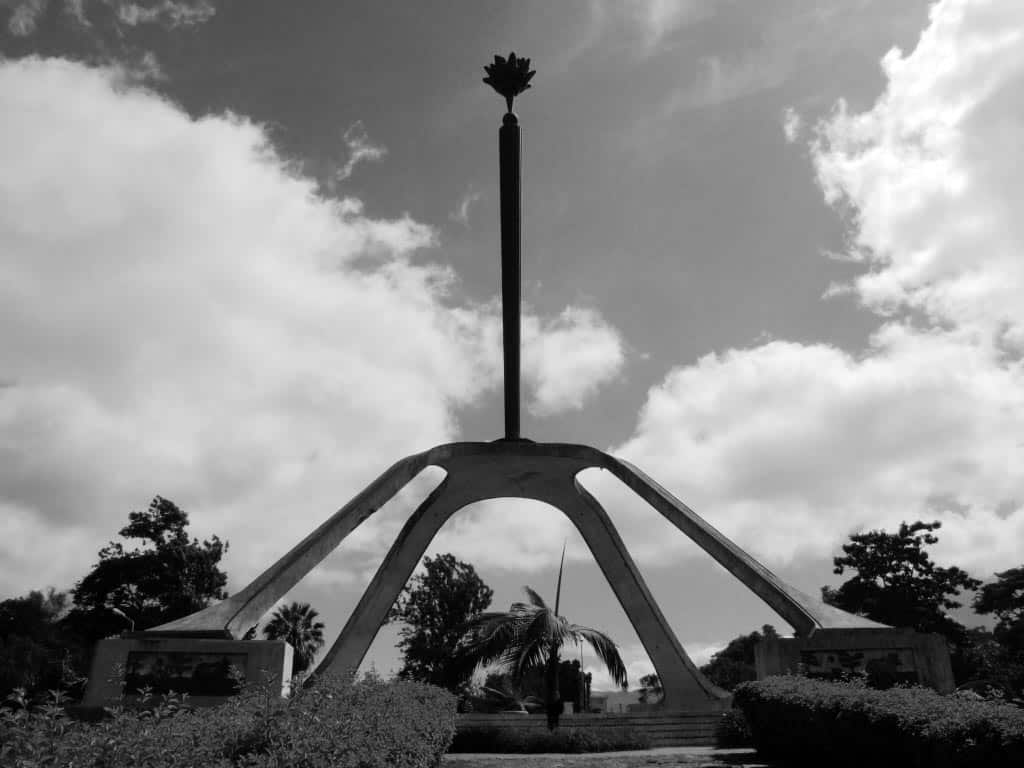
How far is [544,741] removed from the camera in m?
13.4

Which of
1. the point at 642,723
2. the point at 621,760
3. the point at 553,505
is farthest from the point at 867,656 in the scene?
the point at 553,505

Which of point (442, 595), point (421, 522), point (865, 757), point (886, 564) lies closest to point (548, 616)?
point (421, 522)

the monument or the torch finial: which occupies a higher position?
the torch finial

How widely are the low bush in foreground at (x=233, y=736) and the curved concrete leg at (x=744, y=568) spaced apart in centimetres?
1046

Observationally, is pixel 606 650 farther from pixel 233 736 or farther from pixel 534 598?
pixel 233 736

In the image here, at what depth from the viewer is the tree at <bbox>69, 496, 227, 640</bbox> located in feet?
117

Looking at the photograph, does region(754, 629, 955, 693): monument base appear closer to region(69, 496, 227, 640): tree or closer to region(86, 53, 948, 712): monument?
region(86, 53, 948, 712): monument

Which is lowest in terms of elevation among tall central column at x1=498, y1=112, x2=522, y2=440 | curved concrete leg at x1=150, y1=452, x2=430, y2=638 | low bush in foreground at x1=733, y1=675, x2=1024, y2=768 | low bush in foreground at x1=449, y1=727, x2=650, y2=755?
low bush in foreground at x1=449, y1=727, x2=650, y2=755

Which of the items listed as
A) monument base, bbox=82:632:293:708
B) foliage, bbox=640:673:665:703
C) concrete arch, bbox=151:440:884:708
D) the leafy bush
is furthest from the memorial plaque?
foliage, bbox=640:673:665:703

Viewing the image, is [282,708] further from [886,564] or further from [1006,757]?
[886,564]

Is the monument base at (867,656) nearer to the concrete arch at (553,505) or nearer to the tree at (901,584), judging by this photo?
the concrete arch at (553,505)

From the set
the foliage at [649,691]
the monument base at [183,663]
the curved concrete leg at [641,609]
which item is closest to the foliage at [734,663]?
the foliage at [649,691]

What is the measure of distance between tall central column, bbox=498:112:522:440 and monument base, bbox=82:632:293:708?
7337 mm

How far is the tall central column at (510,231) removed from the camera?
14.0 meters
